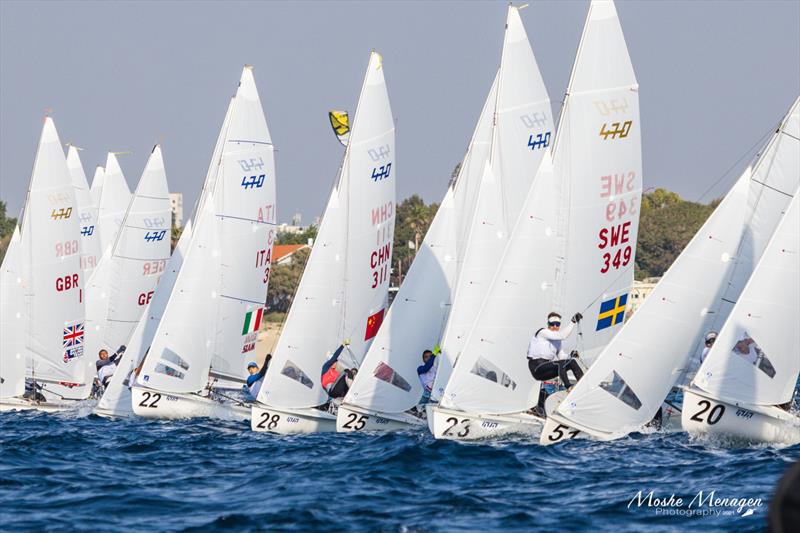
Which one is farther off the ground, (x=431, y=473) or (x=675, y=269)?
(x=675, y=269)

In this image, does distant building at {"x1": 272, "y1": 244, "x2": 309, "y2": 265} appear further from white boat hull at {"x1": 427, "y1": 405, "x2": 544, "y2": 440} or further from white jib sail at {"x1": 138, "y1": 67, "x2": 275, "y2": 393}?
white boat hull at {"x1": 427, "y1": 405, "x2": 544, "y2": 440}

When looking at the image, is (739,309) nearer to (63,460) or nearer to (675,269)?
(675,269)

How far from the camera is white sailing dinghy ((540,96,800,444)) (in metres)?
15.5

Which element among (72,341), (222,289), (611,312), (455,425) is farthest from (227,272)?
(455,425)

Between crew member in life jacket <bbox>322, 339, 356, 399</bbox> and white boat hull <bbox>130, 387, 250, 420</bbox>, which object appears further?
white boat hull <bbox>130, 387, 250, 420</bbox>

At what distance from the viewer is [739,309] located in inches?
598

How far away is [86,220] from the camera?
33969 millimetres

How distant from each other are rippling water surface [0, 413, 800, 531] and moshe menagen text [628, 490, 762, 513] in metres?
0.12

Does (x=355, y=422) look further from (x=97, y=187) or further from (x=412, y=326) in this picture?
(x=97, y=187)

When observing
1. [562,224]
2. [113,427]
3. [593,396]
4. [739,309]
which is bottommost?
[113,427]

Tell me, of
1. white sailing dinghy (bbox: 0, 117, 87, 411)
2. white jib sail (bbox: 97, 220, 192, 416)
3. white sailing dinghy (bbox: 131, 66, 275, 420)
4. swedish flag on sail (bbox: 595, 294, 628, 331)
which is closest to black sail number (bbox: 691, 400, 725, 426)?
swedish flag on sail (bbox: 595, 294, 628, 331)

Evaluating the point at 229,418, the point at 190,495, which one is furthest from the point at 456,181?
the point at 190,495

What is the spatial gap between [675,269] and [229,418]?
9123 mm

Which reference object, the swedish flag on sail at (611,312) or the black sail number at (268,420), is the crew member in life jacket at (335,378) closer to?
the black sail number at (268,420)
